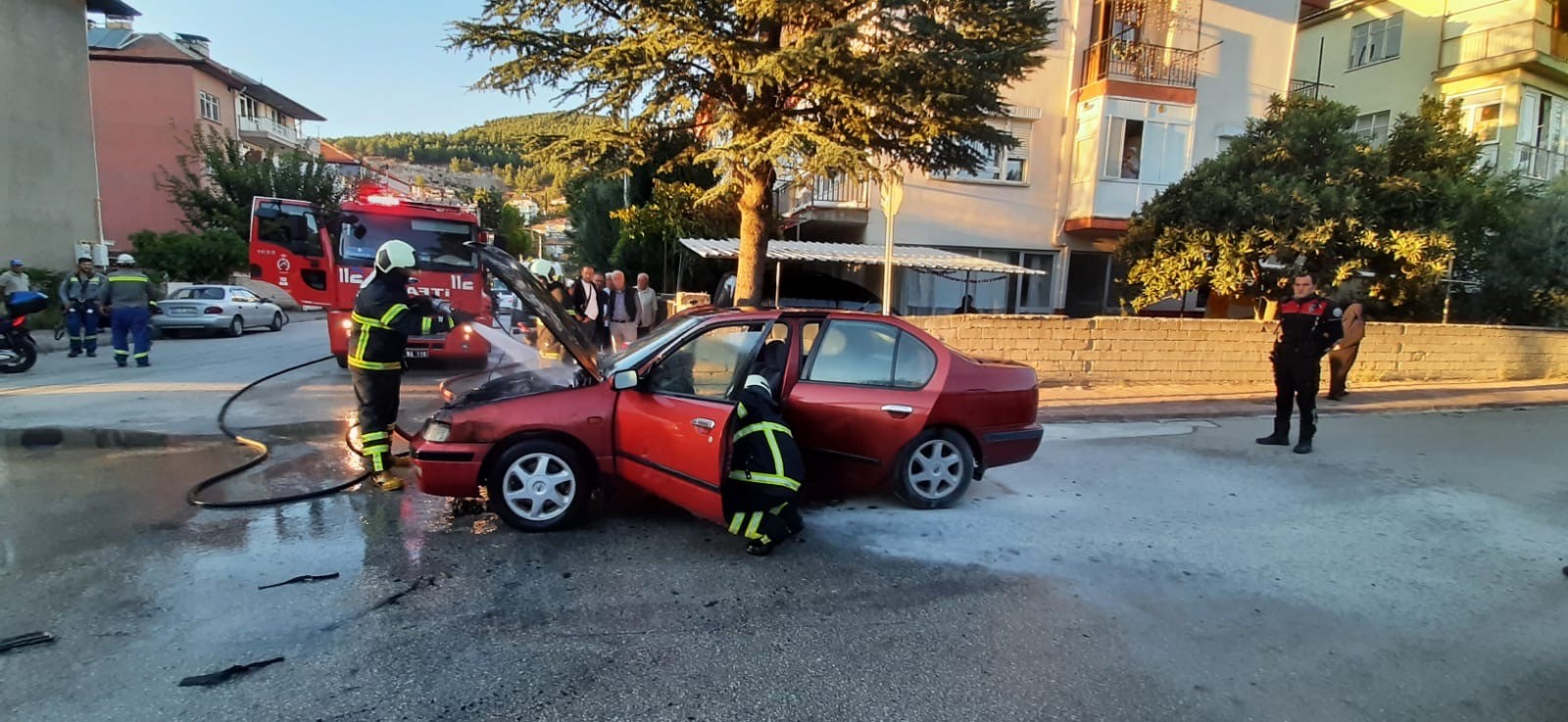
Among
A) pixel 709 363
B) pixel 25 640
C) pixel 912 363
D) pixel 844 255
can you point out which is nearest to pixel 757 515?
pixel 709 363

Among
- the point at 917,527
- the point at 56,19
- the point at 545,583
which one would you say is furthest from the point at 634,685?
the point at 56,19

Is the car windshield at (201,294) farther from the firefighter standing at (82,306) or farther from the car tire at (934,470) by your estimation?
the car tire at (934,470)

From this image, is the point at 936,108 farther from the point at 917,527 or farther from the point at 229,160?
the point at 229,160

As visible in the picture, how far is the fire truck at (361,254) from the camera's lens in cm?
1124

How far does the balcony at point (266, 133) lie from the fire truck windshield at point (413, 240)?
38.8 meters

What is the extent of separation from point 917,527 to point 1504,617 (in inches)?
119

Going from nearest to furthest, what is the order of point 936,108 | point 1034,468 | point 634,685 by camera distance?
point 634,685 < point 1034,468 < point 936,108

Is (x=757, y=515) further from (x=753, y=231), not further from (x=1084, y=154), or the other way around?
(x=1084, y=154)

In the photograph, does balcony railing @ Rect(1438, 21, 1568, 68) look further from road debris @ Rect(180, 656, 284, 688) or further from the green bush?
the green bush

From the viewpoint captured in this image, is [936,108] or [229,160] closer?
[936,108]

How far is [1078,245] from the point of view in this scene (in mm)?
18422

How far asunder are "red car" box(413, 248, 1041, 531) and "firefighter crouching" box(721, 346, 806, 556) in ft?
0.49

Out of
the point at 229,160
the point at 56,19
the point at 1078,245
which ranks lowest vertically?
the point at 1078,245

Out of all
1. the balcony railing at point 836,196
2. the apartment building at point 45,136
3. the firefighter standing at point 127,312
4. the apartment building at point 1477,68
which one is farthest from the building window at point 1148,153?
the apartment building at point 45,136
